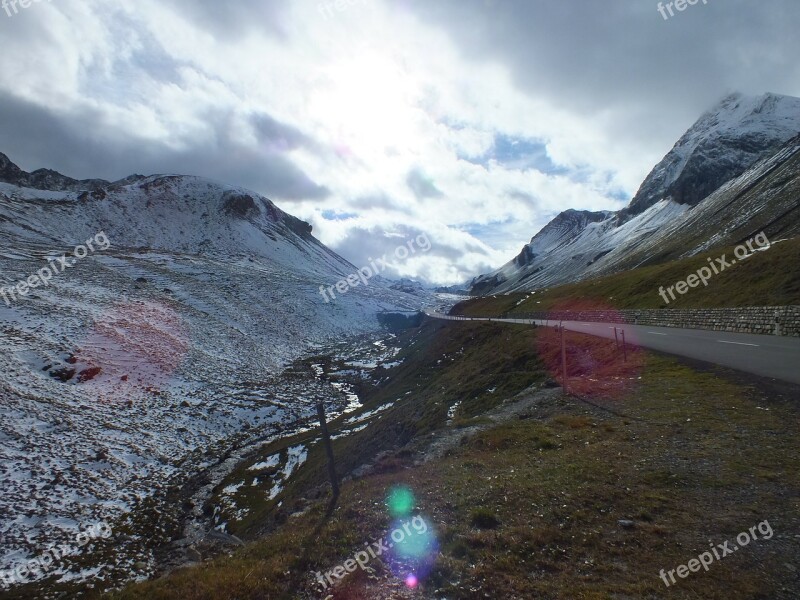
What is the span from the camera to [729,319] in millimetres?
32625

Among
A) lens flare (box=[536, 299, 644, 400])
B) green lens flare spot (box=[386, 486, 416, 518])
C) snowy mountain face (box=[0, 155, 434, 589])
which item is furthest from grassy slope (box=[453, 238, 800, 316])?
snowy mountain face (box=[0, 155, 434, 589])

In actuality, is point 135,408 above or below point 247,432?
above

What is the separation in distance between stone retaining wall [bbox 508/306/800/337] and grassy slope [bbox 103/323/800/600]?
1511 centimetres

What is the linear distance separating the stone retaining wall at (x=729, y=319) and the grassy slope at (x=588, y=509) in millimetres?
15110

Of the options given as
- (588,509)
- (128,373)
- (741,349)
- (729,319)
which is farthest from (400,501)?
(128,373)

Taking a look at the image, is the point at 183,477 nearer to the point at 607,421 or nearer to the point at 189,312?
the point at 607,421

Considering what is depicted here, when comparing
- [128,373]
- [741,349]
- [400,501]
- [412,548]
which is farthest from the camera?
[128,373]

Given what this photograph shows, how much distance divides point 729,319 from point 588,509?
32.4m

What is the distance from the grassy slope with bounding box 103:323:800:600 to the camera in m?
7.18

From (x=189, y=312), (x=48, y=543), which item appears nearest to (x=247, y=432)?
(x=48, y=543)

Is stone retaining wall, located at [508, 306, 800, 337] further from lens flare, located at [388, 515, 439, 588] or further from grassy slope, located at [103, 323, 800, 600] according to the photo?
lens flare, located at [388, 515, 439, 588]

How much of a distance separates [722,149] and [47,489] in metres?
264

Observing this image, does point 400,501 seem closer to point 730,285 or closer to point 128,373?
point 128,373

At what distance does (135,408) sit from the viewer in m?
34.3
